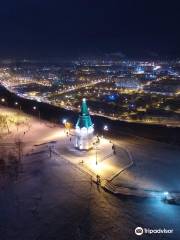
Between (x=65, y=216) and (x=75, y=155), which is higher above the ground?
(x=75, y=155)

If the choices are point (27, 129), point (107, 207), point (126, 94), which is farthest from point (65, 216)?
point (126, 94)

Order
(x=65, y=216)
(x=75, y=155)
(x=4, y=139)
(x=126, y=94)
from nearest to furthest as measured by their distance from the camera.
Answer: (x=65, y=216)
(x=75, y=155)
(x=4, y=139)
(x=126, y=94)

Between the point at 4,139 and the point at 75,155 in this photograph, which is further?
the point at 4,139

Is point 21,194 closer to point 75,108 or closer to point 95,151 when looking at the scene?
point 95,151
